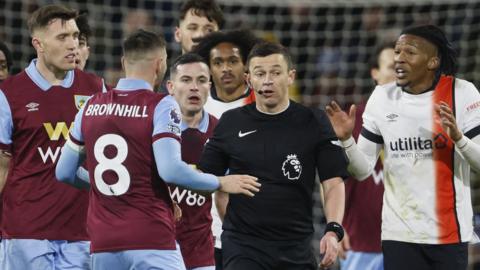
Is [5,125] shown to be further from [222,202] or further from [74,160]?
[222,202]

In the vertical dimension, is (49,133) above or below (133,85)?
below

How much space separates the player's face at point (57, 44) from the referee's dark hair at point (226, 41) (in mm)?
1350

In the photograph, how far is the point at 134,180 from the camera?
5.65 meters

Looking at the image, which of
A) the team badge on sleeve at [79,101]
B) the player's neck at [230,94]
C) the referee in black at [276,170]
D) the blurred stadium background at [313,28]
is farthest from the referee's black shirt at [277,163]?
the blurred stadium background at [313,28]

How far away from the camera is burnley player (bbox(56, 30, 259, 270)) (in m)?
5.62

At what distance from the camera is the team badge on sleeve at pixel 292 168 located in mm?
6020

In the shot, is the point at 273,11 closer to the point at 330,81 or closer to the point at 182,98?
the point at 330,81

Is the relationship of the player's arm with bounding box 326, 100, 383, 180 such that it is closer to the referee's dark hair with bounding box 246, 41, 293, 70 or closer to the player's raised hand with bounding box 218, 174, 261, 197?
the referee's dark hair with bounding box 246, 41, 293, 70

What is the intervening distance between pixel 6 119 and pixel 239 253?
153cm

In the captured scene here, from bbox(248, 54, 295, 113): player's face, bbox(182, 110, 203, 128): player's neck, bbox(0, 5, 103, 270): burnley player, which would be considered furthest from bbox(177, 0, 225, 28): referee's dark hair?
bbox(248, 54, 295, 113): player's face

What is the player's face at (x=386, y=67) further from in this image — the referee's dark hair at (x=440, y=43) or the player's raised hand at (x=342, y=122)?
the player's raised hand at (x=342, y=122)

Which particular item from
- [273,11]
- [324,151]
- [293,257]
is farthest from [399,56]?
[273,11]

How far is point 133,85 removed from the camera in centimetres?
580

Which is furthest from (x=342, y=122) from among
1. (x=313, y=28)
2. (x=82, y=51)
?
(x=313, y=28)
